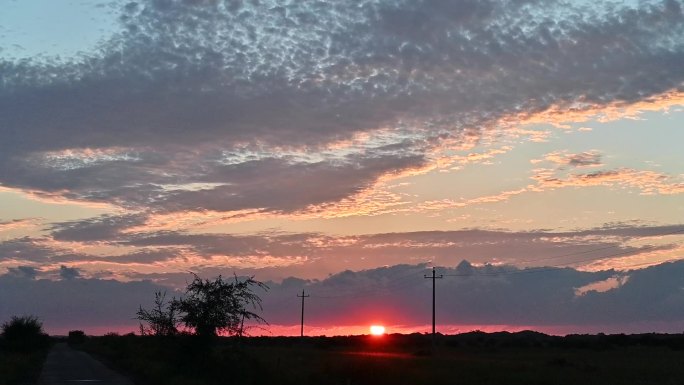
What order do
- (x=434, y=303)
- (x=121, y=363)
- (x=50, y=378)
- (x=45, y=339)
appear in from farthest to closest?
(x=45, y=339) < (x=434, y=303) < (x=121, y=363) < (x=50, y=378)

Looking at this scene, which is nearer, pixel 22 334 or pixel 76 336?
pixel 22 334

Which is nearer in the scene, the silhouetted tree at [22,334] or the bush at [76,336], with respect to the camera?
the silhouetted tree at [22,334]

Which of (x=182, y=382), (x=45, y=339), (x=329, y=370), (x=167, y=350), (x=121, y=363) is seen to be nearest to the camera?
(x=182, y=382)

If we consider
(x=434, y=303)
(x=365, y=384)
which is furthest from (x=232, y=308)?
(x=434, y=303)

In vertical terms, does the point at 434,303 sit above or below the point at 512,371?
above

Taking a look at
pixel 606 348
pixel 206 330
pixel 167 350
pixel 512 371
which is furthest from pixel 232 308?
pixel 606 348

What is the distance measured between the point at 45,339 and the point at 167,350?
210 feet

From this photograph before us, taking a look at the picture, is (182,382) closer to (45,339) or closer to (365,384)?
(365,384)

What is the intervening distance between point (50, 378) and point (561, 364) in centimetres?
3365

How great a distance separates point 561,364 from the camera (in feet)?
185

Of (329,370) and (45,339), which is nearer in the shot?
(329,370)

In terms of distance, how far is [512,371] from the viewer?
47562 millimetres

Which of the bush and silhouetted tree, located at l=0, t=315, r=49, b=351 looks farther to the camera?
the bush

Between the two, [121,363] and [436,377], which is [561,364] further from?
[121,363]
